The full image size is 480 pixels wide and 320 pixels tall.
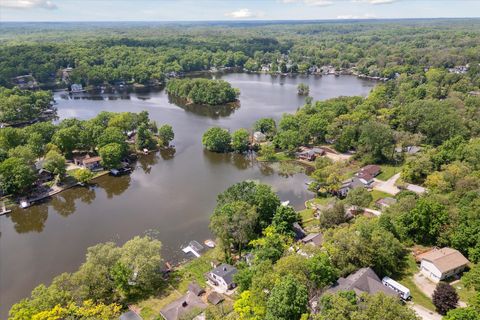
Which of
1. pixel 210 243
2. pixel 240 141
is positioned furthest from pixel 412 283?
pixel 240 141

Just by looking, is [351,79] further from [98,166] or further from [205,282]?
[205,282]

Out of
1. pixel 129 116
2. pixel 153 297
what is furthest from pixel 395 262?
pixel 129 116

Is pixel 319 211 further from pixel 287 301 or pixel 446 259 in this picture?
pixel 287 301

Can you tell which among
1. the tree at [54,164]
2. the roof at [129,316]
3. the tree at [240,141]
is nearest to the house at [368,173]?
the tree at [240,141]

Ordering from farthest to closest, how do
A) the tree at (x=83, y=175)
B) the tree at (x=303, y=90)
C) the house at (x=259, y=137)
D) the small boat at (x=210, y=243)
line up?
the tree at (x=303, y=90)
the house at (x=259, y=137)
the tree at (x=83, y=175)
the small boat at (x=210, y=243)

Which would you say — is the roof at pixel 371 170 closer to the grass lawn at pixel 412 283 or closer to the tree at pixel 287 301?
the grass lawn at pixel 412 283

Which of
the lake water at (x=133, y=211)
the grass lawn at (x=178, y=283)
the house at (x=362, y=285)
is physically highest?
the house at (x=362, y=285)

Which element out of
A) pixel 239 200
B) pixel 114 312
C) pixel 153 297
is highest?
pixel 239 200
